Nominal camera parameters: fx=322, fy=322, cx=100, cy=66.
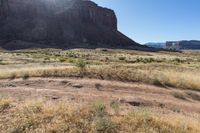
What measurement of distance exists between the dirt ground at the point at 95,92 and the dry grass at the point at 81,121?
3.30 meters

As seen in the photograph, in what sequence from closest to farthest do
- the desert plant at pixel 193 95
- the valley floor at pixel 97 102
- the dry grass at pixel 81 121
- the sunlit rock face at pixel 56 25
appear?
the dry grass at pixel 81 121, the valley floor at pixel 97 102, the desert plant at pixel 193 95, the sunlit rock face at pixel 56 25

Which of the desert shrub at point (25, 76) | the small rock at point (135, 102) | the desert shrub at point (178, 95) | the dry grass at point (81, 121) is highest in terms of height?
the dry grass at point (81, 121)

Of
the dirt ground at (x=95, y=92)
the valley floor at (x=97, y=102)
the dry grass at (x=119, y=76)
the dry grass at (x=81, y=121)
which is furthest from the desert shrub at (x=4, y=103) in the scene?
the dry grass at (x=119, y=76)

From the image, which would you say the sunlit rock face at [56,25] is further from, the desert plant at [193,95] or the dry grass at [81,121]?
the dry grass at [81,121]

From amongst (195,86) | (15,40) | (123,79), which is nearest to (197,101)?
(195,86)

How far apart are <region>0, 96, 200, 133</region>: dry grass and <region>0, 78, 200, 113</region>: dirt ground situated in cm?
330

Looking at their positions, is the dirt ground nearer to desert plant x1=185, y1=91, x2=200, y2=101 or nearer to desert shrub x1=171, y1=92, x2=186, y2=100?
desert shrub x1=171, y1=92, x2=186, y2=100

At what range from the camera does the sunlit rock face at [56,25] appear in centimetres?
14316

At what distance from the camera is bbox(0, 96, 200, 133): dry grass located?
31.6 ft

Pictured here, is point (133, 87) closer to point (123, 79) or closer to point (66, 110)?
point (123, 79)

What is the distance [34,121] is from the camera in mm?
10039

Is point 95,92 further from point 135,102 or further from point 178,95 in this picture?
point 178,95

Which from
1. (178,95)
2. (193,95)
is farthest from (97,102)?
(193,95)

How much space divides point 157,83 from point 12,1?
159210mm
